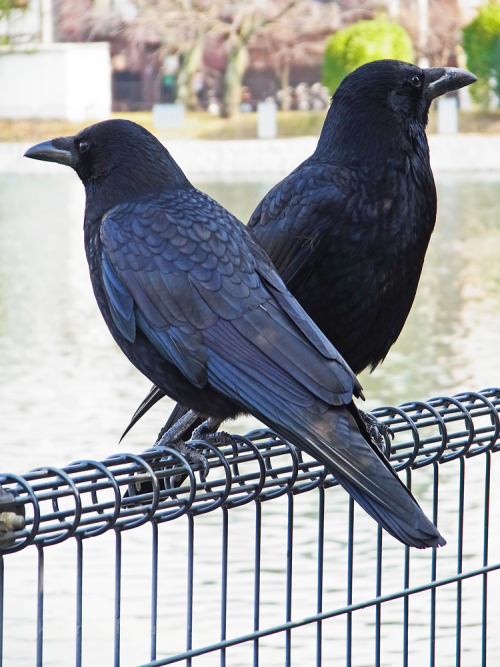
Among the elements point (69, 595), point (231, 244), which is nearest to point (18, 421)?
point (69, 595)

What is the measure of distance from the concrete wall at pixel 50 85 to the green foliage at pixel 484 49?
431 inches

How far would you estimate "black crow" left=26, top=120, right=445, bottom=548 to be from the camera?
2043 mm

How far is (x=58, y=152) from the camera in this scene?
108 inches

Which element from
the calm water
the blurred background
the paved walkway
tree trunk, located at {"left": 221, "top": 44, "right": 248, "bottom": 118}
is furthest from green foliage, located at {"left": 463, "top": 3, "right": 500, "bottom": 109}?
the calm water

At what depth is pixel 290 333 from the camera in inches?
88.4

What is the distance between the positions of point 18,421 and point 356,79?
3.87m

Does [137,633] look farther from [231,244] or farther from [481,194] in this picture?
[481,194]

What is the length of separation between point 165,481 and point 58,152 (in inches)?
35.9

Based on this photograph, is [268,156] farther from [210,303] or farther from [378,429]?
[210,303]

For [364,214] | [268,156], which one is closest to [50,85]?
[268,156]

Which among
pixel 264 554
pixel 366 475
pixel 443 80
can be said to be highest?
pixel 443 80

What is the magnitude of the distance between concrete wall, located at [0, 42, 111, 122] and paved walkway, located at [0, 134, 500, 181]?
6342 millimetres

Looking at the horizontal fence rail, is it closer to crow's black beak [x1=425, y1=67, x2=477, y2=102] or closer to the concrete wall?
crow's black beak [x1=425, y1=67, x2=477, y2=102]

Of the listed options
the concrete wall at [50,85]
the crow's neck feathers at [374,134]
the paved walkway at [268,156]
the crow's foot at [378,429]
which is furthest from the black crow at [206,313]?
the concrete wall at [50,85]
